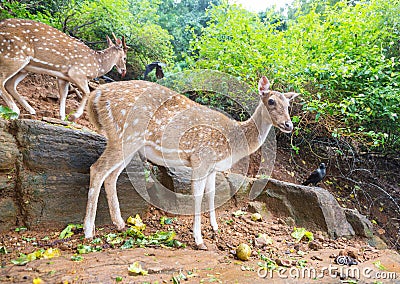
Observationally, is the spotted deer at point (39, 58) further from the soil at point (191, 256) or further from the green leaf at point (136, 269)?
the green leaf at point (136, 269)

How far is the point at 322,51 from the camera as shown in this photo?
5.71 meters

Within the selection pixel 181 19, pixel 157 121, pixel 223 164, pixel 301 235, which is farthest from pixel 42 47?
pixel 181 19

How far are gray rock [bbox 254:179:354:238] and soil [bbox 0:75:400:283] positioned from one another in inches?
5.8

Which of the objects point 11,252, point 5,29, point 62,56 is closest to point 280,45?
point 62,56

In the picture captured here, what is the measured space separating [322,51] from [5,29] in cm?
514

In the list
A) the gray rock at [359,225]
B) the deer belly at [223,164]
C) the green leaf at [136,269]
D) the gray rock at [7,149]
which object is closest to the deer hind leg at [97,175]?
the gray rock at [7,149]

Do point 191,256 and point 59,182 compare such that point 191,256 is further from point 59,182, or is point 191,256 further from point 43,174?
point 43,174

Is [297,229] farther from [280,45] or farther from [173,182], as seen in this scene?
[280,45]

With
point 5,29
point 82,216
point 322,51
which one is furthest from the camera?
point 322,51

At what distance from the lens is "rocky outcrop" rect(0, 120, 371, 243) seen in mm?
2725

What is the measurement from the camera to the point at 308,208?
3850 millimetres

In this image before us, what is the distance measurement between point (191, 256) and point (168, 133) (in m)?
1.21

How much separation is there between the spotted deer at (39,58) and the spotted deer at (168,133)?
1300mm

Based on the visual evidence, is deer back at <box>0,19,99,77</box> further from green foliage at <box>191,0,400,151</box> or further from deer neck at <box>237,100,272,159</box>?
deer neck at <box>237,100,272,159</box>
